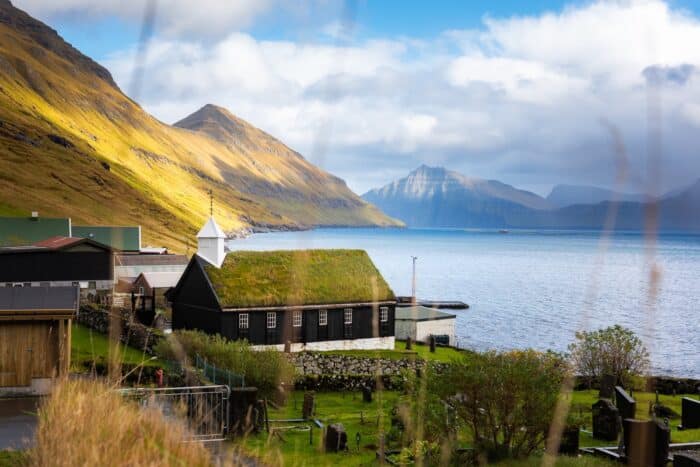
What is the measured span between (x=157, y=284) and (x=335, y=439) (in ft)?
161

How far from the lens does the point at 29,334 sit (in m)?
27.1

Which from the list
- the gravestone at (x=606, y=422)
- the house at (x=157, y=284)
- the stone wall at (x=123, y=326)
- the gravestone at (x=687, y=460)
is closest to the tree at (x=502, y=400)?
the gravestone at (x=687, y=460)

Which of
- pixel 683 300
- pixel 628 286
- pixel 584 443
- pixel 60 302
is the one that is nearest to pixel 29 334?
pixel 60 302

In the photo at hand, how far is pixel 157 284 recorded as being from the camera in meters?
66.6

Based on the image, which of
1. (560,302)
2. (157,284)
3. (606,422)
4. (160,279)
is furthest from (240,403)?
(560,302)

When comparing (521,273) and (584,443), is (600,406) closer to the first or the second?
(584,443)

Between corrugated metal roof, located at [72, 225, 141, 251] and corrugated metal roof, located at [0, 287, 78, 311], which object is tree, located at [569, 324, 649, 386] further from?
corrugated metal roof, located at [72, 225, 141, 251]

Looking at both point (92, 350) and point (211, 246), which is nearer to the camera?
point (92, 350)

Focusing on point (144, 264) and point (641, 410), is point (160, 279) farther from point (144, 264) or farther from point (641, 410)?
point (641, 410)

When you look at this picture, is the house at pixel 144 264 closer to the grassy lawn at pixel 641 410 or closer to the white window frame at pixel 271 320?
the white window frame at pixel 271 320

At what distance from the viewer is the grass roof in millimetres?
45438

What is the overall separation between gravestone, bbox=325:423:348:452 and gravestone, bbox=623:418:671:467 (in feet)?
24.9

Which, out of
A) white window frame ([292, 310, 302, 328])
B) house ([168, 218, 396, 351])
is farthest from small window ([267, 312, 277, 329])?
white window frame ([292, 310, 302, 328])

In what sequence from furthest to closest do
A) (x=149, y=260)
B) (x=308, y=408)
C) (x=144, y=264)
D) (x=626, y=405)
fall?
(x=149, y=260) → (x=144, y=264) → (x=308, y=408) → (x=626, y=405)
